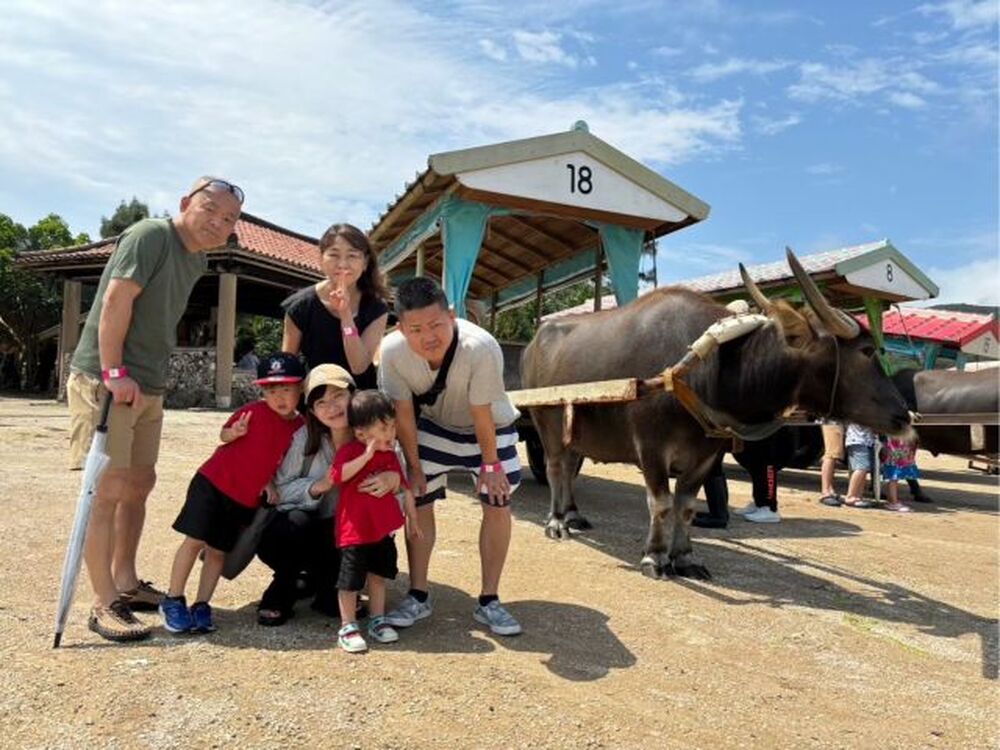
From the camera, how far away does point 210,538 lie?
312 centimetres

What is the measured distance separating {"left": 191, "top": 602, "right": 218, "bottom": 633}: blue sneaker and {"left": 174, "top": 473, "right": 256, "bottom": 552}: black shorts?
9.4 inches

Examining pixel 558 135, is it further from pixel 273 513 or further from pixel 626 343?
pixel 273 513

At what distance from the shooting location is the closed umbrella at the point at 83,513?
273 cm

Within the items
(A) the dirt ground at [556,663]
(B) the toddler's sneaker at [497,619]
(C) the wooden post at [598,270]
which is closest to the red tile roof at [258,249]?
(C) the wooden post at [598,270]

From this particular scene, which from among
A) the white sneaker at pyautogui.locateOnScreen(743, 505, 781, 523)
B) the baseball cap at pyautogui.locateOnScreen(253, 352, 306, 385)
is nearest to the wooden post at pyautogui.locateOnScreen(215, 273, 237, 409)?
the white sneaker at pyautogui.locateOnScreen(743, 505, 781, 523)

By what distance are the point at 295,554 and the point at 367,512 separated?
398 mm

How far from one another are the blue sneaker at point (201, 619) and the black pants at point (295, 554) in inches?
9.7

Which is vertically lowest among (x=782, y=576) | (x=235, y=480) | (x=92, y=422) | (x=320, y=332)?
(x=782, y=576)

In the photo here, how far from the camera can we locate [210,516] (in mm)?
3121

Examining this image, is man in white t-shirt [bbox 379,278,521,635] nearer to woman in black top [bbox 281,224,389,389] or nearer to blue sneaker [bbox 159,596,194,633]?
woman in black top [bbox 281,224,389,389]

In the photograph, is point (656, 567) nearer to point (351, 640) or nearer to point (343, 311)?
point (351, 640)

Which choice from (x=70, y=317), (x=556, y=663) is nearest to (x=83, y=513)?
(x=556, y=663)

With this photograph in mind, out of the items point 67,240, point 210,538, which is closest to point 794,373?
point 210,538

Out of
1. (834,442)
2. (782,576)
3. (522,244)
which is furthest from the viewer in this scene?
(522,244)
